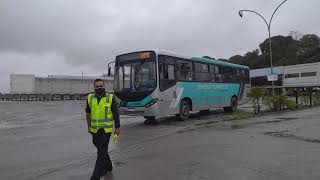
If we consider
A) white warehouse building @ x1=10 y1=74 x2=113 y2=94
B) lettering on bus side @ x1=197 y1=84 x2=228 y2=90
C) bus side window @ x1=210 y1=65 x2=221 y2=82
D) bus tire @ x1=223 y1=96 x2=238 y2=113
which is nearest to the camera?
lettering on bus side @ x1=197 y1=84 x2=228 y2=90

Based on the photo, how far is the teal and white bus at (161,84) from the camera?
1692 centimetres

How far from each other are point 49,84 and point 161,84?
62671 mm

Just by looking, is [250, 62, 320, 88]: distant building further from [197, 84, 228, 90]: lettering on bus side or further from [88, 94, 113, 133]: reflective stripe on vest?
[88, 94, 113, 133]: reflective stripe on vest

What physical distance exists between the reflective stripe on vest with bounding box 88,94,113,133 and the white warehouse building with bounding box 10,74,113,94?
69710mm

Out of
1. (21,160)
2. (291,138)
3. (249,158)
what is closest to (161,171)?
(249,158)

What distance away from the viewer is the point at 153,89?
1680cm

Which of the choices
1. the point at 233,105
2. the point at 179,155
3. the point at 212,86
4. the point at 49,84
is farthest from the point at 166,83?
the point at 49,84

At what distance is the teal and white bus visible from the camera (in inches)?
666

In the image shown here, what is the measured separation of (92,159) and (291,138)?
19.2ft

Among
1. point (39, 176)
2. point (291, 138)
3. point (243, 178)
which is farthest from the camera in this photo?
point (291, 138)

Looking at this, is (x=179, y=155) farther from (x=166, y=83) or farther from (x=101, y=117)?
(x=166, y=83)

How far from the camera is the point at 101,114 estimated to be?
21.9ft

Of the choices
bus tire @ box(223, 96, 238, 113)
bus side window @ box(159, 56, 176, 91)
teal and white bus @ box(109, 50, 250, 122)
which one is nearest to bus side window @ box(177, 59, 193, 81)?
teal and white bus @ box(109, 50, 250, 122)

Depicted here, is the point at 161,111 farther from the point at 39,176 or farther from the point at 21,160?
the point at 39,176
